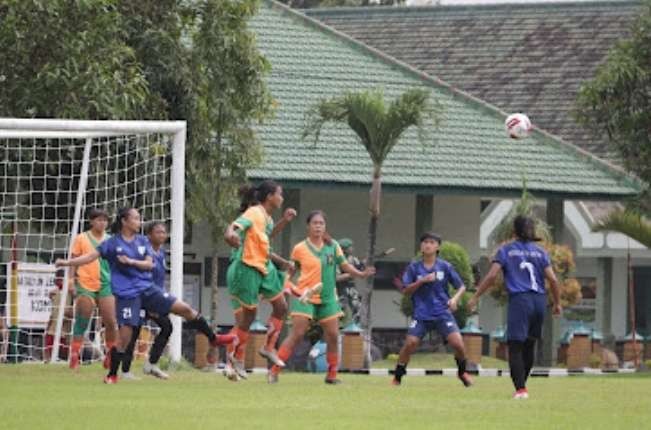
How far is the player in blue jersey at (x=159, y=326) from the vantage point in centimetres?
2317

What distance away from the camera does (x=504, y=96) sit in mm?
47812

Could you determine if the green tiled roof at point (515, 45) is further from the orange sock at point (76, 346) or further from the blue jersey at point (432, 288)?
the blue jersey at point (432, 288)

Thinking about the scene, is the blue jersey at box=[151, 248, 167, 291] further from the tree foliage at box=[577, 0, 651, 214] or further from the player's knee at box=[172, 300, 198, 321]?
the tree foliage at box=[577, 0, 651, 214]

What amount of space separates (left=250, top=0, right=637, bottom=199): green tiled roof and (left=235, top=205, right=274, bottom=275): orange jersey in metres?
16.3

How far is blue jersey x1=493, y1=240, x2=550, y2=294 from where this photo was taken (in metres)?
21.1

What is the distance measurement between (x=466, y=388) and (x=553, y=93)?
25.2 metres

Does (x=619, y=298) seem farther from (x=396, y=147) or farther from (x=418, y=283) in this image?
(x=418, y=283)

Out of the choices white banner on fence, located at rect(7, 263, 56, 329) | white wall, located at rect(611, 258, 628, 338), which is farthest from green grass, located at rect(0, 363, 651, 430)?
white wall, located at rect(611, 258, 628, 338)

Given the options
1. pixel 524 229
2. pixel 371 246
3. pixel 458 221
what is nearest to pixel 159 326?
Result: pixel 524 229

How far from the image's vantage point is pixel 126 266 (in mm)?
22516

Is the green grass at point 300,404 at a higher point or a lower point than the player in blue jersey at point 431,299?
lower

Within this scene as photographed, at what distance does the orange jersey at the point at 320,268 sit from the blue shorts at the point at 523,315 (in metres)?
2.83

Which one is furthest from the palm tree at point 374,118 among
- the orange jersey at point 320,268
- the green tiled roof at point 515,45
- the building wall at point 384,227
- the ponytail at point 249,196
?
the ponytail at point 249,196

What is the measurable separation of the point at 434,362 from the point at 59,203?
958 cm
